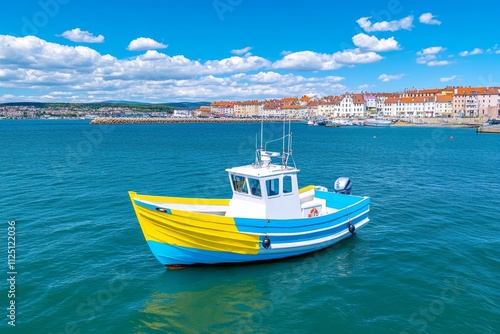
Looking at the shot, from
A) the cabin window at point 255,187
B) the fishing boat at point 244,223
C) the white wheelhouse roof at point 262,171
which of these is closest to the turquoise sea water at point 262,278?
the fishing boat at point 244,223

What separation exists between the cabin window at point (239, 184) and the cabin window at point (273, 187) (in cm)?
106

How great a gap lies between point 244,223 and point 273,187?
2376 millimetres

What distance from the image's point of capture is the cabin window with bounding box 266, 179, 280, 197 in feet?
52.8

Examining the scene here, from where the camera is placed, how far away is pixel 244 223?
586 inches

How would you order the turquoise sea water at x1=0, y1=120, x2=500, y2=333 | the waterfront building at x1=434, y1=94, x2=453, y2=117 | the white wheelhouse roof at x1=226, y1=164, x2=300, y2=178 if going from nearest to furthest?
the turquoise sea water at x1=0, y1=120, x2=500, y2=333, the white wheelhouse roof at x1=226, y1=164, x2=300, y2=178, the waterfront building at x1=434, y1=94, x2=453, y2=117

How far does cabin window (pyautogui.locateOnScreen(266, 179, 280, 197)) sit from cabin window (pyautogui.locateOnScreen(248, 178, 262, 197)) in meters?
0.41

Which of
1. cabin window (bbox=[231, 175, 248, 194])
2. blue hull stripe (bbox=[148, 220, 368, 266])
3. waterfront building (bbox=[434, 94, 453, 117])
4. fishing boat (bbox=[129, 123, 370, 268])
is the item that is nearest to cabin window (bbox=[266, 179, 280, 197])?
fishing boat (bbox=[129, 123, 370, 268])

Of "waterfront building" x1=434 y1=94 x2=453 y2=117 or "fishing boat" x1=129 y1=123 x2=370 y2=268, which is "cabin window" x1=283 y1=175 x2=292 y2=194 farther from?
"waterfront building" x1=434 y1=94 x2=453 y2=117

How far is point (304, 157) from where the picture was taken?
55.6 meters

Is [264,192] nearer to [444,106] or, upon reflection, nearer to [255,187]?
[255,187]

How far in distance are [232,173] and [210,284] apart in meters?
5.04

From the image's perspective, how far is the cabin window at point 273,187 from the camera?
16.1 metres

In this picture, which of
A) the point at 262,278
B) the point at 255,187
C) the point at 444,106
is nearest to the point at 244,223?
the point at 255,187

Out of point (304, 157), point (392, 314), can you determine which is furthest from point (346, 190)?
point (304, 157)
